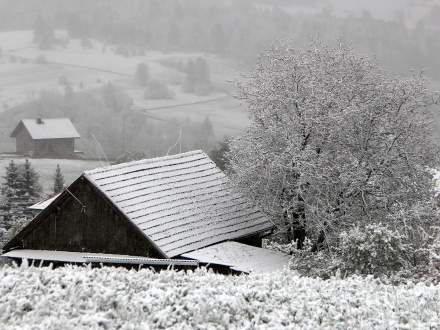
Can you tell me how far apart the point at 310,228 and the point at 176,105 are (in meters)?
140

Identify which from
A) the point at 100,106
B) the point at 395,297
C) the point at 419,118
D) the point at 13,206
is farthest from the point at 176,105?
the point at 395,297

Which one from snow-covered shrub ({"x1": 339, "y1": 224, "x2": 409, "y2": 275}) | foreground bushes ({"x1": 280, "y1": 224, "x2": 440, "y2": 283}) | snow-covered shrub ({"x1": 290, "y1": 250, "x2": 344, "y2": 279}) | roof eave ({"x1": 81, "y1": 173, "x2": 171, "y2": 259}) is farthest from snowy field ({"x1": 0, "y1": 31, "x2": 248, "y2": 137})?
snow-covered shrub ({"x1": 339, "y1": 224, "x2": 409, "y2": 275})

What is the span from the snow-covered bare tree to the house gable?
5.33 meters

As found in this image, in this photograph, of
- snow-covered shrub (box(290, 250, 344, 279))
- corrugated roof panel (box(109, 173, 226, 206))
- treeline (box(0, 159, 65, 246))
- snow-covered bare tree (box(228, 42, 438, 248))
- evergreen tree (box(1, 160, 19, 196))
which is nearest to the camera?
snow-covered shrub (box(290, 250, 344, 279))

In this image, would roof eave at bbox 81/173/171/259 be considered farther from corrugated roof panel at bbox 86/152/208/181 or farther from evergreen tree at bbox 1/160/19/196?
evergreen tree at bbox 1/160/19/196

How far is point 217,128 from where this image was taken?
146125 millimetres

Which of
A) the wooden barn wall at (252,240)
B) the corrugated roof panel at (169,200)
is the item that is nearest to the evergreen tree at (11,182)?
the corrugated roof panel at (169,200)

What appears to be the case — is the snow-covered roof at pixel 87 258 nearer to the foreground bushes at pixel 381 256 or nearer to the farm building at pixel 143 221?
the farm building at pixel 143 221

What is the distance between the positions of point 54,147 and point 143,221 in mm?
83961

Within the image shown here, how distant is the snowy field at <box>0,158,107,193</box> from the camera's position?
8518 cm

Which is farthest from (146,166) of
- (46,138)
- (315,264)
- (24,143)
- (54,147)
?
(24,143)

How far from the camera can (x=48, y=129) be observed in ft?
340

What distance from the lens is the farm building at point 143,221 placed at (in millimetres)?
22562

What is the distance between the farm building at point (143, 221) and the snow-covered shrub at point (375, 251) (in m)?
4.13
